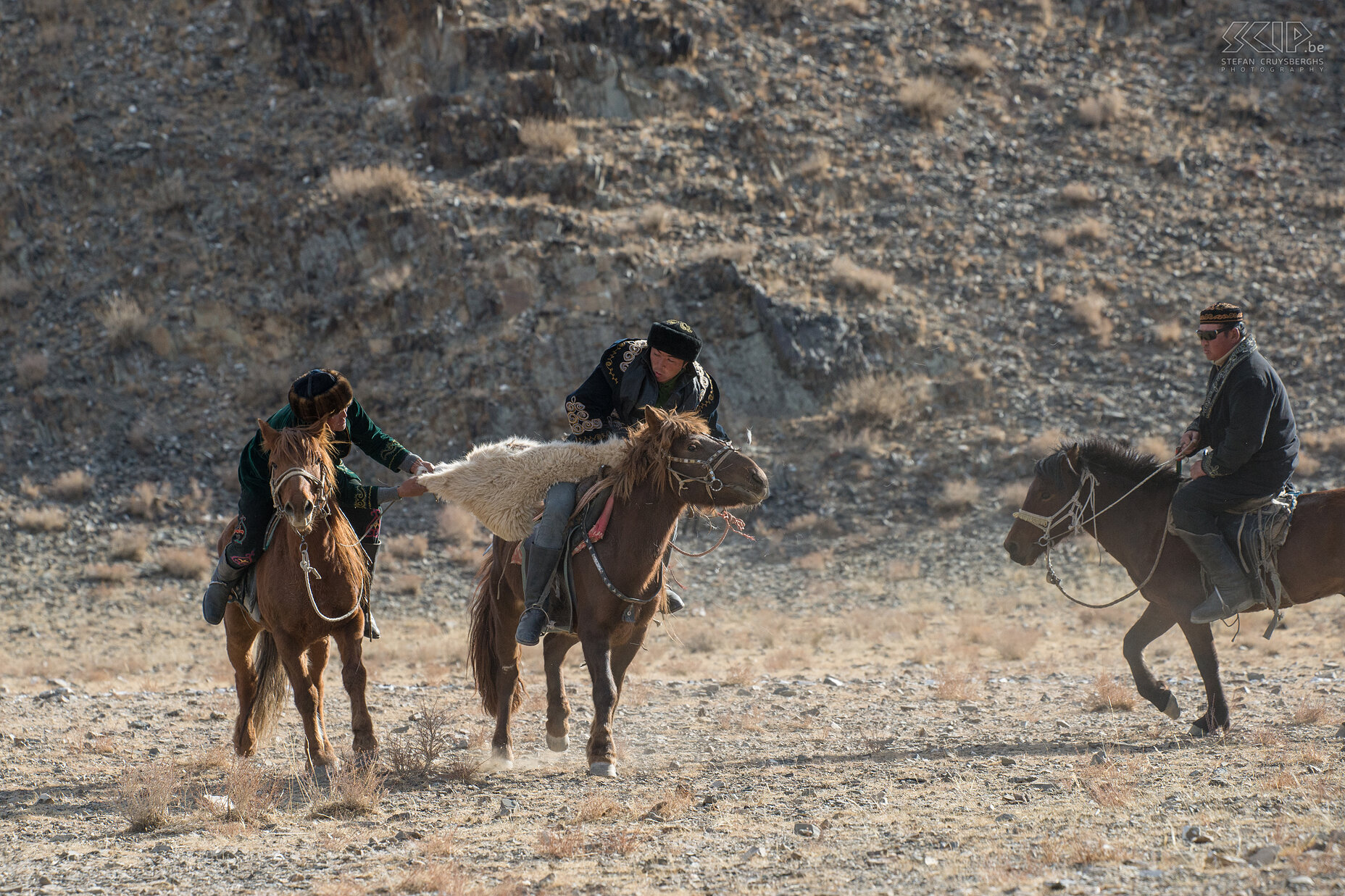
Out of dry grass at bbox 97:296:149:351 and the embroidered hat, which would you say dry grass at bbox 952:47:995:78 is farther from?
the embroidered hat

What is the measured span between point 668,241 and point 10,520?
12.8 m

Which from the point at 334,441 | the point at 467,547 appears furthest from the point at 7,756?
the point at 467,547

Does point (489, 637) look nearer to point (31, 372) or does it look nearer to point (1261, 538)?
point (1261, 538)

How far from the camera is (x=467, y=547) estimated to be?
59.1 feet

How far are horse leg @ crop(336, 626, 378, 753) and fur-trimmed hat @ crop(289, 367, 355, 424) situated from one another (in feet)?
4.44

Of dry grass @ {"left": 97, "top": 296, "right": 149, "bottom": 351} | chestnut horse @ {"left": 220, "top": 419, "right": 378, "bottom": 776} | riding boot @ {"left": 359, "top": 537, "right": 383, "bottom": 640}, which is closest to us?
chestnut horse @ {"left": 220, "top": 419, "right": 378, "bottom": 776}

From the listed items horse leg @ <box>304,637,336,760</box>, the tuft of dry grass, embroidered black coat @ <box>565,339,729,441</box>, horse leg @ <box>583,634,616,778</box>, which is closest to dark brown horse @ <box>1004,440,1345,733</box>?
embroidered black coat @ <box>565,339,729,441</box>

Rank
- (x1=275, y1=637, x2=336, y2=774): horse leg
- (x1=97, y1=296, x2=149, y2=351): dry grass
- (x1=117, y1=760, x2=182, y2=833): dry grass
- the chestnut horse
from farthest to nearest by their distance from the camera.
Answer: (x1=97, y1=296, x2=149, y2=351): dry grass
(x1=275, y1=637, x2=336, y2=774): horse leg
the chestnut horse
(x1=117, y1=760, x2=182, y2=833): dry grass

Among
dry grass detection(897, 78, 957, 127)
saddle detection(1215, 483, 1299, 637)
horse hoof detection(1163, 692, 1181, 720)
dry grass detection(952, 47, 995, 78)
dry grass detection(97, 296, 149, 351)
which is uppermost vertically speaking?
dry grass detection(952, 47, 995, 78)

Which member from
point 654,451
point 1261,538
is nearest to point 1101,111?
point 1261,538

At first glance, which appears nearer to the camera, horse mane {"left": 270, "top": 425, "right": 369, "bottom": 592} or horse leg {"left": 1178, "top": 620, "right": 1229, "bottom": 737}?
horse mane {"left": 270, "top": 425, "right": 369, "bottom": 592}

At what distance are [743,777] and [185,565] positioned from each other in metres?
12.7

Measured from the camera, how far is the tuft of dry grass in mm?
18766

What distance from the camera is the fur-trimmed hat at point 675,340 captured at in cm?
738
